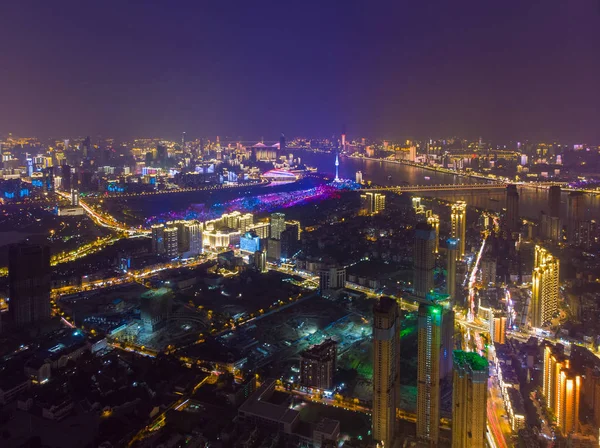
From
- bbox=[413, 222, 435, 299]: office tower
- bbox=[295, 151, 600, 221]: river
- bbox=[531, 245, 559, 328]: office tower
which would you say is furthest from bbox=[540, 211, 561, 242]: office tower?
bbox=[413, 222, 435, 299]: office tower

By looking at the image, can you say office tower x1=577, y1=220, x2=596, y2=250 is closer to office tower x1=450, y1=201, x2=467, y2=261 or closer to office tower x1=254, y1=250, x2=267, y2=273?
office tower x1=450, y1=201, x2=467, y2=261

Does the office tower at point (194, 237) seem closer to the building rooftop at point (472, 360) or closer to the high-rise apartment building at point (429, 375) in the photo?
the high-rise apartment building at point (429, 375)

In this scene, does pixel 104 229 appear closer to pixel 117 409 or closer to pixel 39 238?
pixel 39 238

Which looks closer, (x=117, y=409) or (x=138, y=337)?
(x=117, y=409)

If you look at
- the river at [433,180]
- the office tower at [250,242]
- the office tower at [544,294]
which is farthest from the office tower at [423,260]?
the river at [433,180]

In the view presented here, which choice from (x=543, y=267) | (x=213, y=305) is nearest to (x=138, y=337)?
(x=213, y=305)
